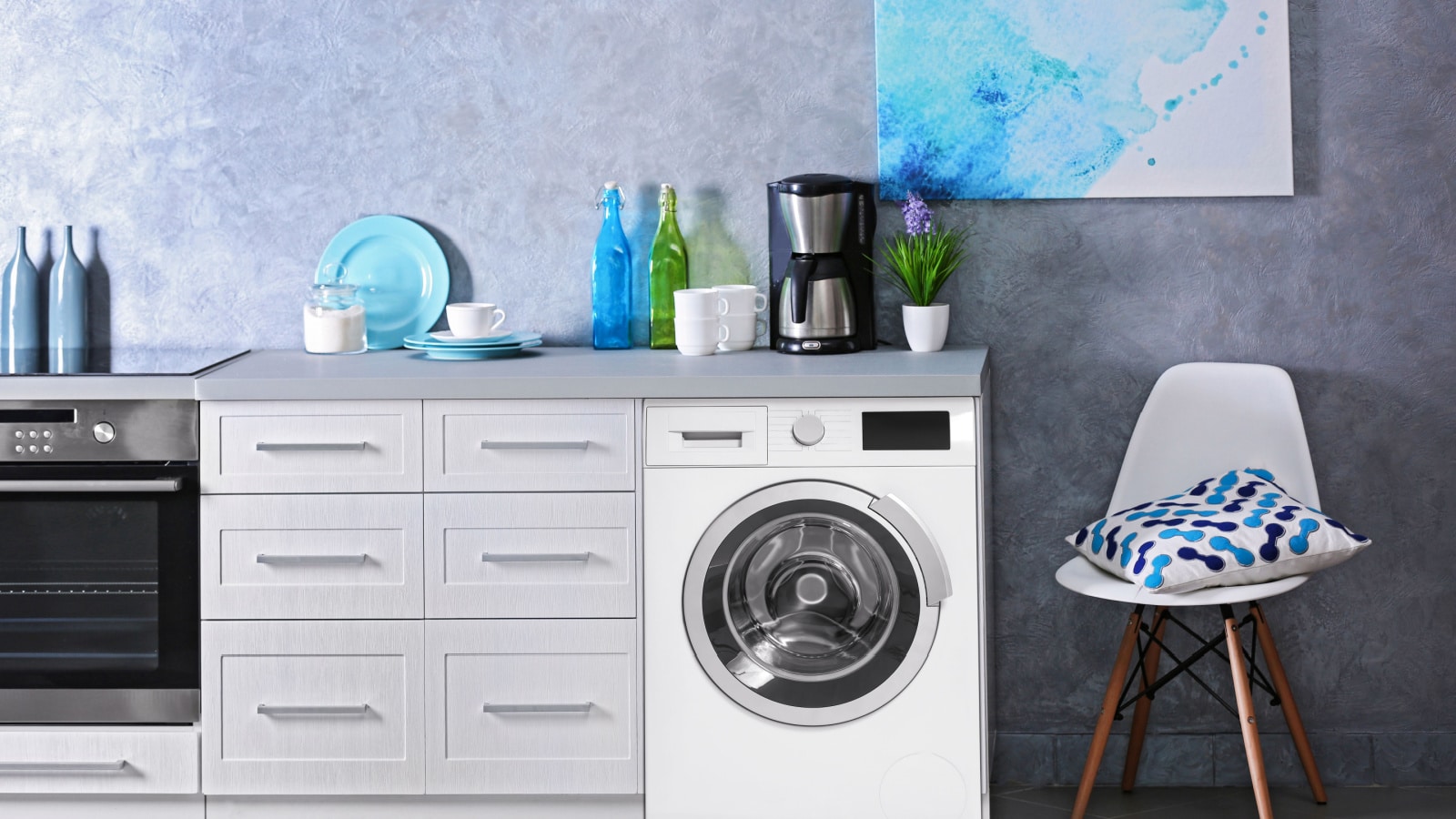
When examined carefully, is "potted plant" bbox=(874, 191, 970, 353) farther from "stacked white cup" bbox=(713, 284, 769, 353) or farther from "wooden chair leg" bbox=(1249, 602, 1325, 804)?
"wooden chair leg" bbox=(1249, 602, 1325, 804)

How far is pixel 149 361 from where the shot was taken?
2.52 meters

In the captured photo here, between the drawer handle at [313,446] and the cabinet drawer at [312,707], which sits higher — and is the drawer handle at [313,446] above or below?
above

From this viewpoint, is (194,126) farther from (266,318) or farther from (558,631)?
(558,631)

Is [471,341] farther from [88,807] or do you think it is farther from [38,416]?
[88,807]

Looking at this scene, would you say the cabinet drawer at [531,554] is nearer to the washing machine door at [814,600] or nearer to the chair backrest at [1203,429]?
the washing machine door at [814,600]

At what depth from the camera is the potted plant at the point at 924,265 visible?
8.34 feet

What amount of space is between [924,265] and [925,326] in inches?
5.2

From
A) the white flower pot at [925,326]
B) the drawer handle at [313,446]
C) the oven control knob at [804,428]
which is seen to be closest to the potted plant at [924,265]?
the white flower pot at [925,326]

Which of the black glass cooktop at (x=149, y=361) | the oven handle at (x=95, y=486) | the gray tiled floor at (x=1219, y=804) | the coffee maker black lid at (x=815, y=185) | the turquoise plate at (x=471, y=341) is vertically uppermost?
the coffee maker black lid at (x=815, y=185)

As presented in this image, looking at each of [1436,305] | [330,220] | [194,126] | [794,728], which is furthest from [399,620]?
[1436,305]

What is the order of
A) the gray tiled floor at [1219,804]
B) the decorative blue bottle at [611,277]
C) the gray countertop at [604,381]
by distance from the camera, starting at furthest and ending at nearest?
the decorative blue bottle at [611,277], the gray tiled floor at [1219,804], the gray countertop at [604,381]

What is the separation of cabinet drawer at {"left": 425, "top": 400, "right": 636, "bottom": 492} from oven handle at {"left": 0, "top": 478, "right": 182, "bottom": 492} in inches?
17.7

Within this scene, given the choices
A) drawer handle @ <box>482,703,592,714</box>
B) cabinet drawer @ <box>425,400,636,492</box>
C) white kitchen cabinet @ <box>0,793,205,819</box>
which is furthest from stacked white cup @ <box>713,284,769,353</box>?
white kitchen cabinet @ <box>0,793,205,819</box>

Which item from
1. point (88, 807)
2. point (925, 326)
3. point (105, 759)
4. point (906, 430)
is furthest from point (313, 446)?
point (925, 326)
